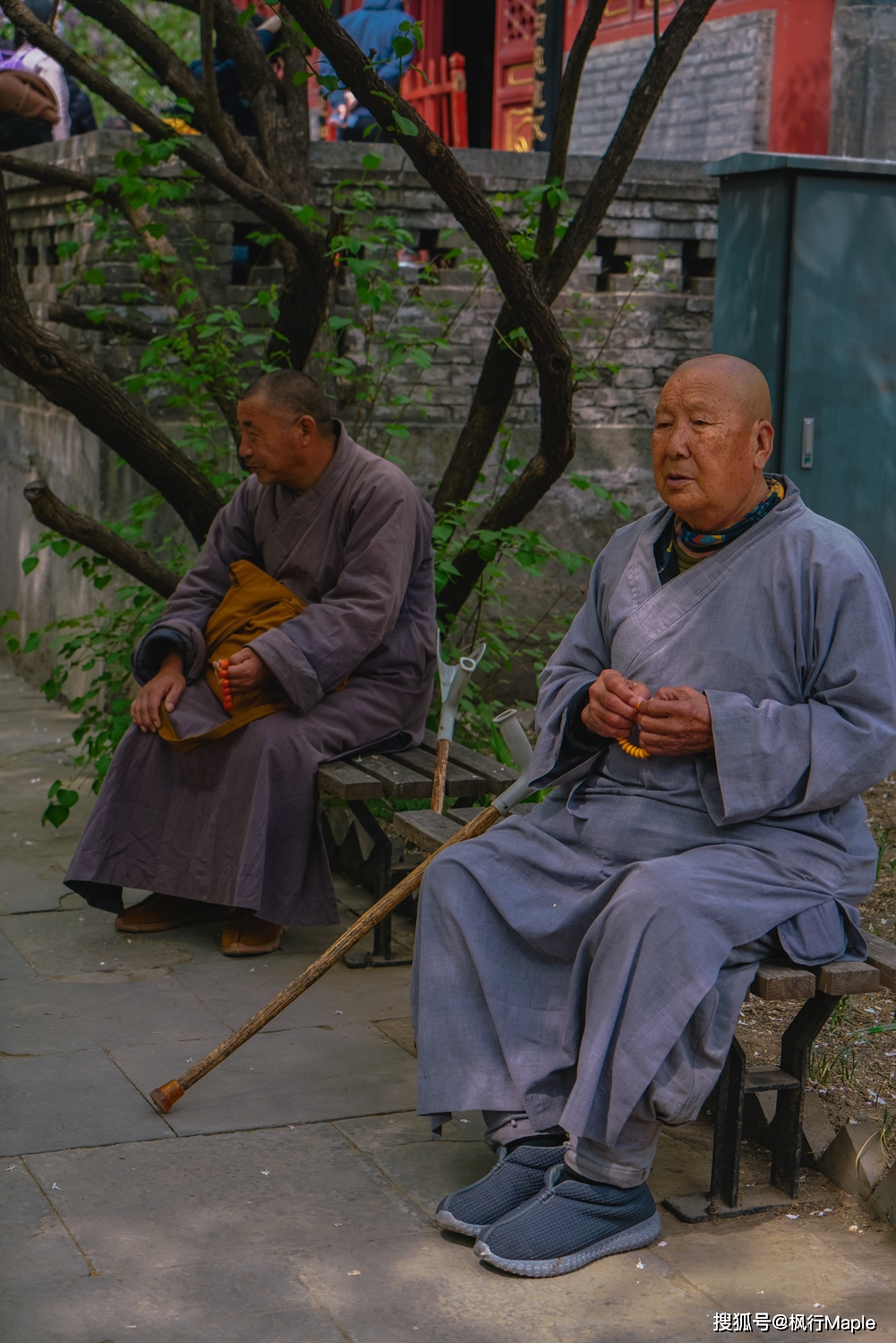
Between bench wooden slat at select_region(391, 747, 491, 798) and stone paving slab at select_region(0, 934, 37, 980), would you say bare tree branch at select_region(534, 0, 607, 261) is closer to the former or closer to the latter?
bench wooden slat at select_region(391, 747, 491, 798)

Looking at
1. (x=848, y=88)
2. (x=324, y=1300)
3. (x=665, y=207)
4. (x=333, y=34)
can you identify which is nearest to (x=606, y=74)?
(x=848, y=88)

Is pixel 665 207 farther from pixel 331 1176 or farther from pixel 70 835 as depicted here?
pixel 331 1176

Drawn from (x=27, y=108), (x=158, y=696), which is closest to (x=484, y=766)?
(x=158, y=696)

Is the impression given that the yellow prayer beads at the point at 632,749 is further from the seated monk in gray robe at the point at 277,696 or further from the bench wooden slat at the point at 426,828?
the seated monk in gray robe at the point at 277,696

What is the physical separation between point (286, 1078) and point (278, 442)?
177 cm

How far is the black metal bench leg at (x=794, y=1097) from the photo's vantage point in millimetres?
3004

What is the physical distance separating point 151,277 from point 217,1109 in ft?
11.5

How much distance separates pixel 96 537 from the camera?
517 cm

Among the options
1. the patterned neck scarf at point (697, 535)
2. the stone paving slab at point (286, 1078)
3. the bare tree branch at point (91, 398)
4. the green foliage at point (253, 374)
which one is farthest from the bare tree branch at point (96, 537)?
the patterned neck scarf at point (697, 535)

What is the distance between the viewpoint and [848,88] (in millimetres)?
8961

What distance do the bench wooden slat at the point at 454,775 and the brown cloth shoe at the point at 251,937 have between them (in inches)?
22.7

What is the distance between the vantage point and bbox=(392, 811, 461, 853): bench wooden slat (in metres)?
3.73

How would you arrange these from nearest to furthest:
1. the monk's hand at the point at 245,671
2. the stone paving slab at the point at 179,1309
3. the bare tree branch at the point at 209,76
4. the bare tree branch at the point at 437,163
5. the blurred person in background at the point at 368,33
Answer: the stone paving slab at the point at 179,1309 < the bare tree branch at the point at 437,163 < the monk's hand at the point at 245,671 < the bare tree branch at the point at 209,76 < the blurred person in background at the point at 368,33

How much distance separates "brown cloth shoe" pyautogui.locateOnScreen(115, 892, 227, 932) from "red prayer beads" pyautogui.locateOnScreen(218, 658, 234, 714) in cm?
58
